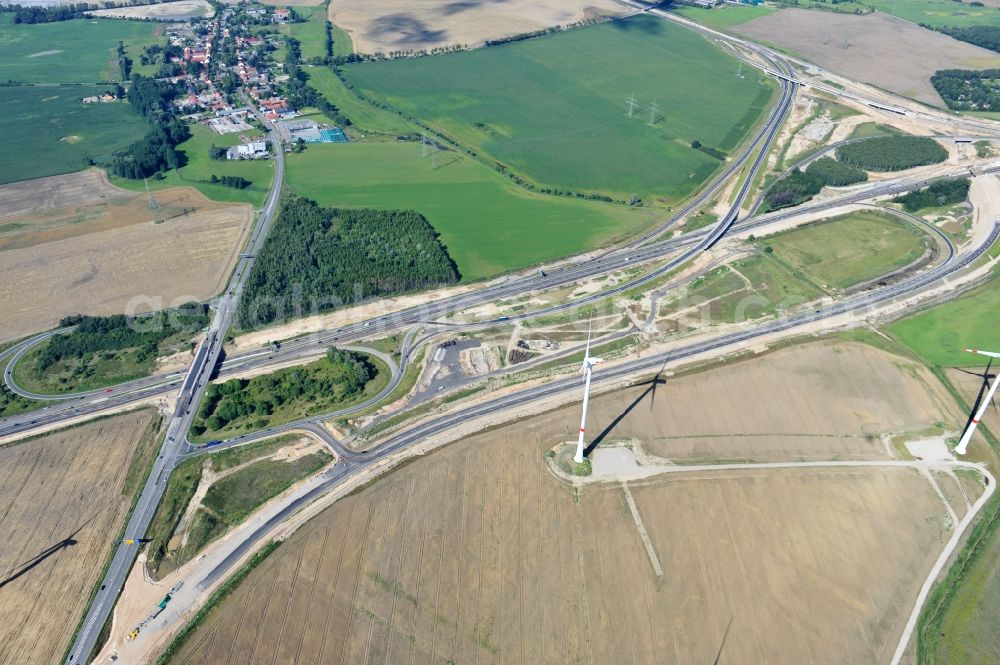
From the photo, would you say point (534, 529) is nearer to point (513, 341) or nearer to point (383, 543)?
point (383, 543)

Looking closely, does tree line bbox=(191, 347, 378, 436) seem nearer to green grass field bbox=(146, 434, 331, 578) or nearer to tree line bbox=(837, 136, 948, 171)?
green grass field bbox=(146, 434, 331, 578)

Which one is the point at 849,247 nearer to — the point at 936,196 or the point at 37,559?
the point at 936,196

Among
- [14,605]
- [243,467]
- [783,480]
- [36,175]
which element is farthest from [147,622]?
[36,175]

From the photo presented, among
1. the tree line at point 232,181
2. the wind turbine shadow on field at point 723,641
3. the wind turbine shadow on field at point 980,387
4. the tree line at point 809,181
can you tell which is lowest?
the wind turbine shadow on field at point 723,641

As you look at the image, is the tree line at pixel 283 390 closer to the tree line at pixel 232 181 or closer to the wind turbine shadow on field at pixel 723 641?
the wind turbine shadow on field at pixel 723 641

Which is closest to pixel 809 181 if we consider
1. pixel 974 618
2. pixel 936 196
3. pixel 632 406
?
pixel 936 196

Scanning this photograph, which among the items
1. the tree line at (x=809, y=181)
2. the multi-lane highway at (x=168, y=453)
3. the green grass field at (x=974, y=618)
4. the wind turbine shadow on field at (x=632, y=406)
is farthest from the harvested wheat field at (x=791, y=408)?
the multi-lane highway at (x=168, y=453)
